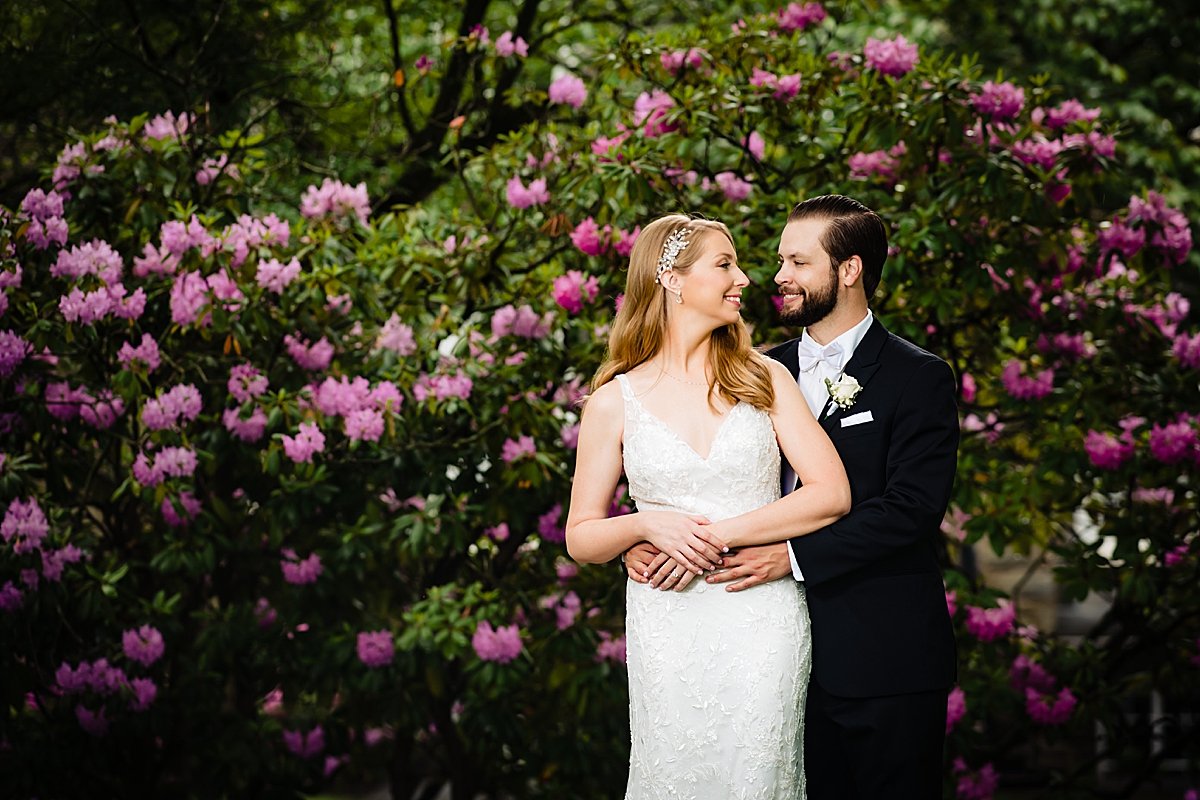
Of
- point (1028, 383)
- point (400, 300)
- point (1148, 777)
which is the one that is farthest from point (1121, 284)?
point (400, 300)

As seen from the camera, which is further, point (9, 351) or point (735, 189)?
point (735, 189)

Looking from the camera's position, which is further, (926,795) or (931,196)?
(931,196)

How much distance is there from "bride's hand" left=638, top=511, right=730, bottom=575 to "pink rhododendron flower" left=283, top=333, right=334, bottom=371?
2.07m

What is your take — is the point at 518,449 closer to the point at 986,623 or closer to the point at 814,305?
the point at 814,305

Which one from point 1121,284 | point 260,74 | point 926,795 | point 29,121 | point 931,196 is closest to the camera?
point 926,795

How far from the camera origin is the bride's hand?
3.04 metres

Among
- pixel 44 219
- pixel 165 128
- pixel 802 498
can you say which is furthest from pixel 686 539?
pixel 165 128

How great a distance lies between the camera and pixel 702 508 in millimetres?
3160

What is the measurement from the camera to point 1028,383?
497cm

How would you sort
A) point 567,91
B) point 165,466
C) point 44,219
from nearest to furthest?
1. point 165,466
2. point 44,219
3. point 567,91

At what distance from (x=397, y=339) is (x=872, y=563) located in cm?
229

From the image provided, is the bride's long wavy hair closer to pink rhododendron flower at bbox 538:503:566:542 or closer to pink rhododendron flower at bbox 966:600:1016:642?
pink rhododendron flower at bbox 538:503:566:542

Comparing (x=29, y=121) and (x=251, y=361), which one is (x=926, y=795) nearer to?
(x=251, y=361)

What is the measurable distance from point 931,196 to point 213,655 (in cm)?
334
